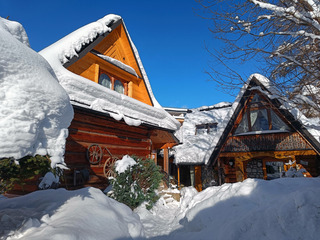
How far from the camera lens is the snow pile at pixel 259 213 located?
2.38 meters

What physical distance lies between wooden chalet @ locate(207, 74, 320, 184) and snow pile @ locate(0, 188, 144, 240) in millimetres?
7596

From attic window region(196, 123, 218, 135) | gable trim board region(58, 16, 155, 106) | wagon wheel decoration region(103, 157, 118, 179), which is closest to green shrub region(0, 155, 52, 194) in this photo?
wagon wheel decoration region(103, 157, 118, 179)

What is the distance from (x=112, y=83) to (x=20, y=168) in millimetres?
6105

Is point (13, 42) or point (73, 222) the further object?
point (73, 222)

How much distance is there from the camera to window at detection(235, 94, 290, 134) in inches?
378

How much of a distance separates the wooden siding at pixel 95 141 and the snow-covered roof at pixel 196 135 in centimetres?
470

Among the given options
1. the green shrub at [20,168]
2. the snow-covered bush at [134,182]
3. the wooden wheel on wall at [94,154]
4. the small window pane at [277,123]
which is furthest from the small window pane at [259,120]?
the green shrub at [20,168]

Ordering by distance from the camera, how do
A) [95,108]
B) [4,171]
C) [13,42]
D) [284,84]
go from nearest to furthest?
[4,171], [13,42], [284,84], [95,108]

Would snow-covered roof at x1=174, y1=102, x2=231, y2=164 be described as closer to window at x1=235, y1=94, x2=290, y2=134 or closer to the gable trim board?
window at x1=235, y1=94, x2=290, y2=134

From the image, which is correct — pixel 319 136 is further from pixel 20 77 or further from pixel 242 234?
pixel 20 77

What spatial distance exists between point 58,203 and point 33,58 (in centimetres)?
226

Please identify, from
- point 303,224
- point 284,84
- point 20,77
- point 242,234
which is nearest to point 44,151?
point 20,77

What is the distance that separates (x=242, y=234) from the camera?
258 cm

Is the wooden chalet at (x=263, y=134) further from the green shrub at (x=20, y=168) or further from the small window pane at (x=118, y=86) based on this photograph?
the green shrub at (x=20, y=168)
